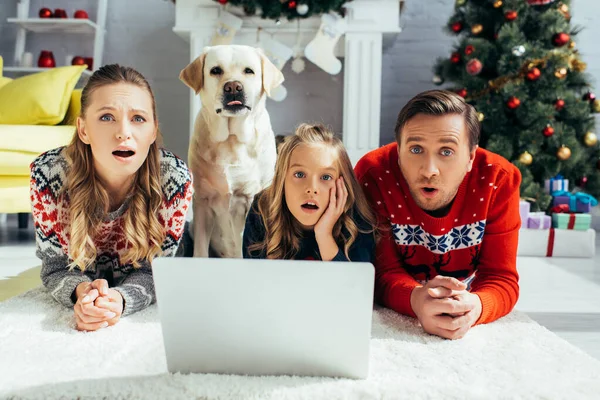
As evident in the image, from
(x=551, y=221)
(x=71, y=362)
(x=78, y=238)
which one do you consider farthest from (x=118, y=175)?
(x=551, y=221)

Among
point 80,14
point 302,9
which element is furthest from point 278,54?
point 80,14

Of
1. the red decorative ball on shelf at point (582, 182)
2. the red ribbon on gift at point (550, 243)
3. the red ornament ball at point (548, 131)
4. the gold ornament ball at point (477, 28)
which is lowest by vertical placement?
the red ribbon on gift at point (550, 243)

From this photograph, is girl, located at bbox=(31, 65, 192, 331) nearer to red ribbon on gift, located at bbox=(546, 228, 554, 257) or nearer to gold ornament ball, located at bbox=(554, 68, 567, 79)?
red ribbon on gift, located at bbox=(546, 228, 554, 257)

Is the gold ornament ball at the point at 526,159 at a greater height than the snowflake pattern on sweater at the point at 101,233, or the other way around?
the gold ornament ball at the point at 526,159

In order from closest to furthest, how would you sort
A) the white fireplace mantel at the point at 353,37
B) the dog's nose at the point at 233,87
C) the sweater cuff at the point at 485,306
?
the sweater cuff at the point at 485,306
the dog's nose at the point at 233,87
the white fireplace mantel at the point at 353,37

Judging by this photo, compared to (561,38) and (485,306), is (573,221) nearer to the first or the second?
(561,38)

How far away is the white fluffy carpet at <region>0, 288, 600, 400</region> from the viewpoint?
31.9 inches

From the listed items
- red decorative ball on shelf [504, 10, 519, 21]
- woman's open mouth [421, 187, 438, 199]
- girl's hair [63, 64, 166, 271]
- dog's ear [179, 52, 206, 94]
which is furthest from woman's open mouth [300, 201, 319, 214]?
red decorative ball on shelf [504, 10, 519, 21]

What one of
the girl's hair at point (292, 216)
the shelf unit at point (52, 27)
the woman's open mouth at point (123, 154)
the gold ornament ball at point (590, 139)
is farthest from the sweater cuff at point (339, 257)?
the shelf unit at point (52, 27)

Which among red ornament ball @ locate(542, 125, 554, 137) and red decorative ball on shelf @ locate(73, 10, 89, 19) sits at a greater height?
red decorative ball on shelf @ locate(73, 10, 89, 19)

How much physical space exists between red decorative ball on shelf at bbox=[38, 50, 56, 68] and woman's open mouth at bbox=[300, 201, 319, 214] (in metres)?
2.78

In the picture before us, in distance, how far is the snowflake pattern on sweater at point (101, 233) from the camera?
127cm

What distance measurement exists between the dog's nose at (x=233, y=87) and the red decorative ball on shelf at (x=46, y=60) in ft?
7.52

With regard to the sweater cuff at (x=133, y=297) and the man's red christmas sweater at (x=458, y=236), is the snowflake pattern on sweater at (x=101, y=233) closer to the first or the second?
the sweater cuff at (x=133, y=297)
